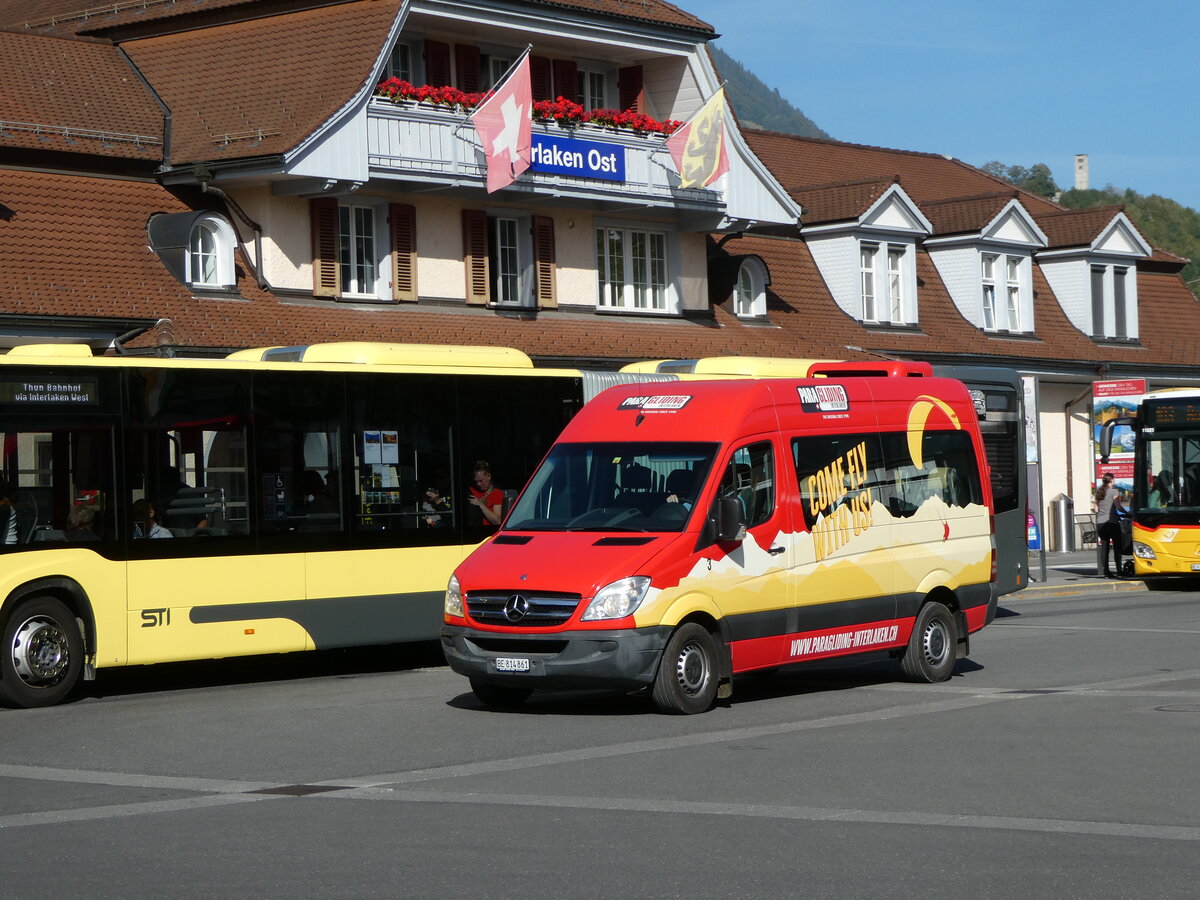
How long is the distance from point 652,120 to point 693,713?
22134 mm

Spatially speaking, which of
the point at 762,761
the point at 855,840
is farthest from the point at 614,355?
the point at 855,840

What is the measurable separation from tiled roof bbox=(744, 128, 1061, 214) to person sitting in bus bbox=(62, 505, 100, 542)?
2861 centimetres

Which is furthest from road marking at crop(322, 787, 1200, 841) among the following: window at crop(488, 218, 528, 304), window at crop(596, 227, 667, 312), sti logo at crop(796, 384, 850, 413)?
window at crop(596, 227, 667, 312)

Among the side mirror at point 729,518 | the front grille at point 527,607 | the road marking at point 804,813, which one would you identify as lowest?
the road marking at point 804,813

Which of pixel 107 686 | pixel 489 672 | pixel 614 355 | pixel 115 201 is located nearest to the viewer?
pixel 489 672

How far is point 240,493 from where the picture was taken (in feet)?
55.5

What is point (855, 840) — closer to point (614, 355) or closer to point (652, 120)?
point (614, 355)

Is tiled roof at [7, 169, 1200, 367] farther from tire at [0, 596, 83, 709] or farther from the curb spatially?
tire at [0, 596, 83, 709]

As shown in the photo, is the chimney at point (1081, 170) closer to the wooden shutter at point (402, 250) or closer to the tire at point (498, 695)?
the wooden shutter at point (402, 250)

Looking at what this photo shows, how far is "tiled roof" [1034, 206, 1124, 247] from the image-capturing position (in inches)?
1860

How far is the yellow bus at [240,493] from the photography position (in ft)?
51.1

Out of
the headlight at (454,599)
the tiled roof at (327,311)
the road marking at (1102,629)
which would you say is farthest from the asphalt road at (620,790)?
the tiled roof at (327,311)

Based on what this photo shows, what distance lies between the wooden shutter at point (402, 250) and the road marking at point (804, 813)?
21.3 meters

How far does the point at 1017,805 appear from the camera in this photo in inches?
384
